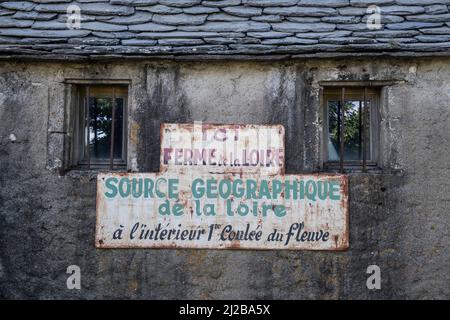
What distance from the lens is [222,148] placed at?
555 cm

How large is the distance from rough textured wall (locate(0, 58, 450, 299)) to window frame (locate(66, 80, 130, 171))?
0.37 ft

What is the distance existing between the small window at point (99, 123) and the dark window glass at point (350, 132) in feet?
7.25

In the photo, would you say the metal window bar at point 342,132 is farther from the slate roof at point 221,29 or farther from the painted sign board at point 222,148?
the painted sign board at point 222,148

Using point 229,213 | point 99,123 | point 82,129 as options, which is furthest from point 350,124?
point 82,129

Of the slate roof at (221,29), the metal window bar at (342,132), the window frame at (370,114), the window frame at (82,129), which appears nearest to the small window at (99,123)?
the window frame at (82,129)

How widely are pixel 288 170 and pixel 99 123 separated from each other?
2.07 metres

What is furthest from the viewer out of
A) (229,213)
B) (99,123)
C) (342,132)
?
(99,123)

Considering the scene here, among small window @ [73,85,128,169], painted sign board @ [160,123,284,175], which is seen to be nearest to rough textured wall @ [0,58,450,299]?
painted sign board @ [160,123,284,175]

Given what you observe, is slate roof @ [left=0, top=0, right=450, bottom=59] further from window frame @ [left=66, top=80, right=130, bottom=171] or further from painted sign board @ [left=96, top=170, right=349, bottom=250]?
painted sign board @ [left=96, top=170, right=349, bottom=250]

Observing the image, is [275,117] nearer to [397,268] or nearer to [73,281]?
[397,268]

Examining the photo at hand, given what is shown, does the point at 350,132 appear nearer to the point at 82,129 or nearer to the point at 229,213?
the point at 229,213

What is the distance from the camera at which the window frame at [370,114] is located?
18.7ft
